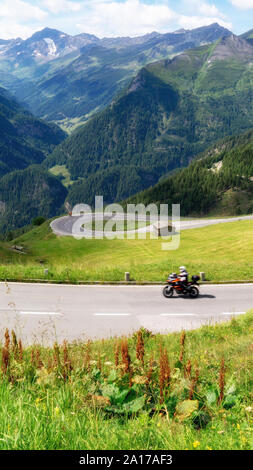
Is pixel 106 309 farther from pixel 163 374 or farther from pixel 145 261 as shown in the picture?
pixel 145 261

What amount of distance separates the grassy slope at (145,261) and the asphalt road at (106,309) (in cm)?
136

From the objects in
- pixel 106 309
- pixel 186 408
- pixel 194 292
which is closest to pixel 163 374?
pixel 186 408

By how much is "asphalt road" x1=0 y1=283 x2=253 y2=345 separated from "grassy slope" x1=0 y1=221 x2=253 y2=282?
4.47 feet

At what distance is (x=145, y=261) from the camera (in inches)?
1854

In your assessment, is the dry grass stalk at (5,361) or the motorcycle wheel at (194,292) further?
the motorcycle wheel at (194,292)

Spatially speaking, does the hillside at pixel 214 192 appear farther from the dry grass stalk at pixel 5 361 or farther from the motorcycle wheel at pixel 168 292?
the dry grass stalk at pixel 5 361

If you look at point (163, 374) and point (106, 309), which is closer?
point (163, 374)

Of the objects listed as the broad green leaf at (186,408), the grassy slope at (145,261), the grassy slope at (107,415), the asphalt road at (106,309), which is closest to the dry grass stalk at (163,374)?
the grassy slope at (107,415)

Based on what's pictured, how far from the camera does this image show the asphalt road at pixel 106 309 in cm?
1541

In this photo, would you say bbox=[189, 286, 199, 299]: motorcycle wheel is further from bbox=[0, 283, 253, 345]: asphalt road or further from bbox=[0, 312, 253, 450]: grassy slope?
bbox=[0, 312, 253, 450]: grassy slope

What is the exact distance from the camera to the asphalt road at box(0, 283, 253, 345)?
15414mm

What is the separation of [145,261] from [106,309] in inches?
1153

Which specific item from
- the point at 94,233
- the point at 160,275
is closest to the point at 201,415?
the point at 160,275

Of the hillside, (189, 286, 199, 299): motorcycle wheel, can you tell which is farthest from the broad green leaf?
the hillside
